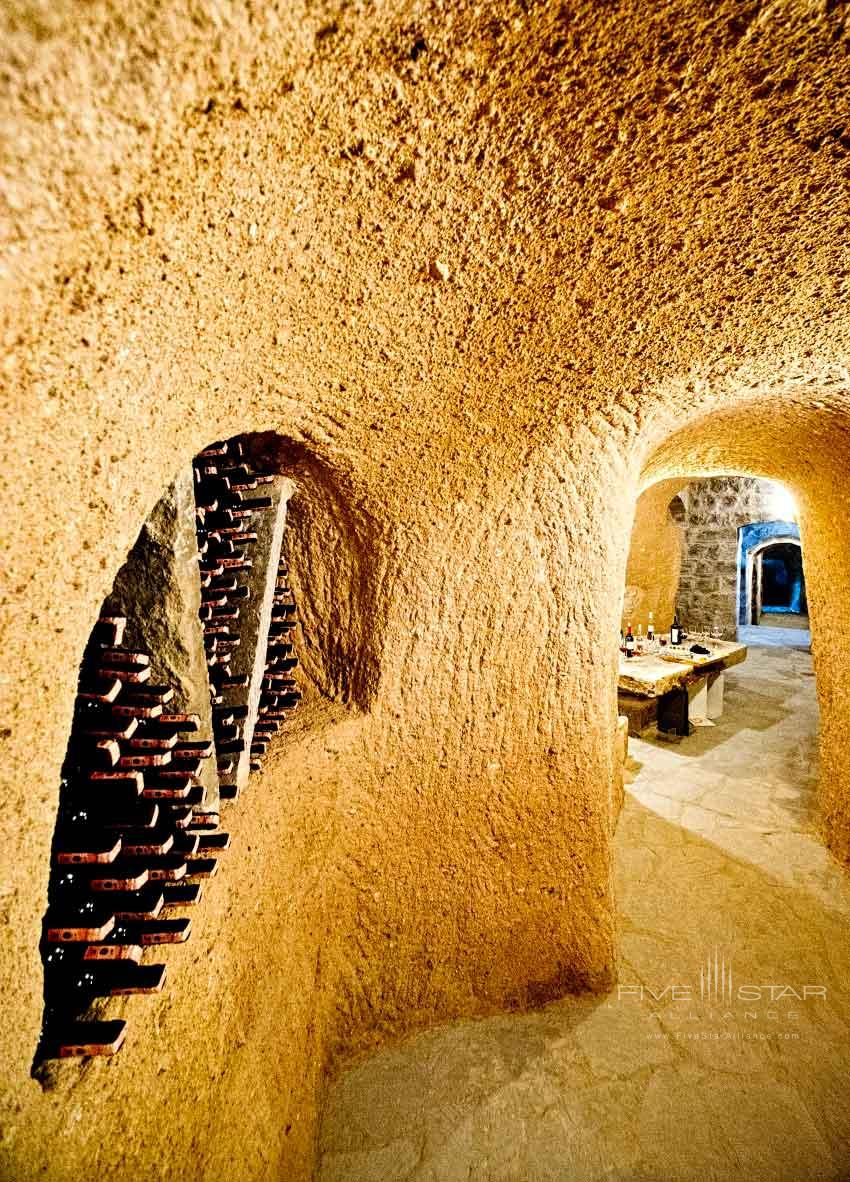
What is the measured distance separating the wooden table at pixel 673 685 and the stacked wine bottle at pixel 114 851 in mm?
4845

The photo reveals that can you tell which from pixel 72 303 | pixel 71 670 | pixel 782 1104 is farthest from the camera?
pixel 782 1104

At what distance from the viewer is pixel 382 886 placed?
2.32 metres

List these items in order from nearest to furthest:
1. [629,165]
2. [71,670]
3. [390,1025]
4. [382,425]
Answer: [71,670] < [629,165] < [382,425] < [390,1025]

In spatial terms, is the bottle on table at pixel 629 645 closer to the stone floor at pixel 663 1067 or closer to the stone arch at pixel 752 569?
the stone floor at pixel 663 1067

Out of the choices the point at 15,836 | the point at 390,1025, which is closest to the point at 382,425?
the point at 15,836

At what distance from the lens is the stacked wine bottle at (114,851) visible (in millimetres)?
893

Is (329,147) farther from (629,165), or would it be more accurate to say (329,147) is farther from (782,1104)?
(782,1104)

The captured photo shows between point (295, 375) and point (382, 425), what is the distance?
0.39 metres

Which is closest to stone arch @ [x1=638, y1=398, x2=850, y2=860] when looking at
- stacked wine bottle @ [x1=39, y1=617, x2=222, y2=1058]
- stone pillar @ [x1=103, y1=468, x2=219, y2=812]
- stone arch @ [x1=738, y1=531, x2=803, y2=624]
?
stone pillar @ [x1=103, y1=468, x2=219, y2=812]

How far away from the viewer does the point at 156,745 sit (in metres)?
1.13

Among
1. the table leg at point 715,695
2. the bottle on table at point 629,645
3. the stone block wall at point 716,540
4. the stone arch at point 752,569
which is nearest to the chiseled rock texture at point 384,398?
the bottle on table at point 629,645

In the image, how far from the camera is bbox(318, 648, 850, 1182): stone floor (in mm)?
2016

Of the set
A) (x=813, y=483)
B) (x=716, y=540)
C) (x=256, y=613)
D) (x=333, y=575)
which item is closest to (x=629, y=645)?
(x=813, y=483)

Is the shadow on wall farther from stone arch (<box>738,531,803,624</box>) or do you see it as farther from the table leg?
stone arch (<box>738,531,803,624</box>)
